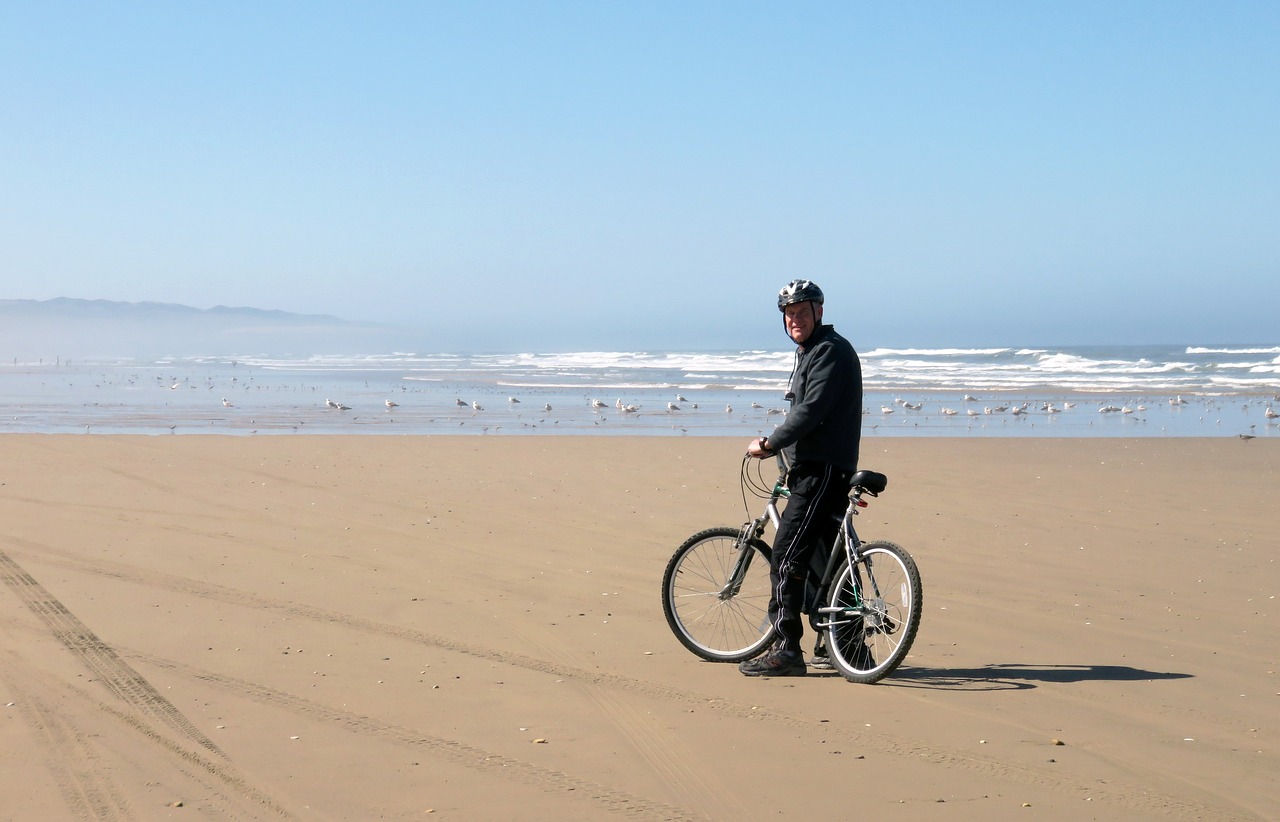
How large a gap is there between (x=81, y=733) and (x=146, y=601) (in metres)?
2.45

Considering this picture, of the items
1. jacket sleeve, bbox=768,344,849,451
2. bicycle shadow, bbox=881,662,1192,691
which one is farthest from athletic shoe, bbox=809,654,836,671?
jacket sleeve, bbox=768,344,849,451

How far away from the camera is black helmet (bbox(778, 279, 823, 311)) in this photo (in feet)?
17.4

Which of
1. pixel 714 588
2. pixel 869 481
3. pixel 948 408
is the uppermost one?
pixel 869 481

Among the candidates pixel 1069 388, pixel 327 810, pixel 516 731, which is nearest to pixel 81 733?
pixel 327 810

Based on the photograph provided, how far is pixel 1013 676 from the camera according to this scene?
5.41 meters

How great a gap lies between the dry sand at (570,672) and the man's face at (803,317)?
1684 mm

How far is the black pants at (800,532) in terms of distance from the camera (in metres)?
5.31

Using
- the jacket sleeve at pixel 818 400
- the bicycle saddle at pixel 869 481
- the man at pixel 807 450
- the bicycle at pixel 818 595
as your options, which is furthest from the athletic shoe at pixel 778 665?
the jacket sleeve at pixel 818 400

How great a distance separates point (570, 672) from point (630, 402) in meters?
25.2

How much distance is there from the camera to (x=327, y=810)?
3.72 metres

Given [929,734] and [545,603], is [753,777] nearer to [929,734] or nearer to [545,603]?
[929,734]

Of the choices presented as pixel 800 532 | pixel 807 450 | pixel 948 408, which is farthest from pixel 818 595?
pixel 948 408

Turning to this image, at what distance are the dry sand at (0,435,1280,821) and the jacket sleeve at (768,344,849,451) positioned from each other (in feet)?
3.92

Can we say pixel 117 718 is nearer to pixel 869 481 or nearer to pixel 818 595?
pixel 818 595
